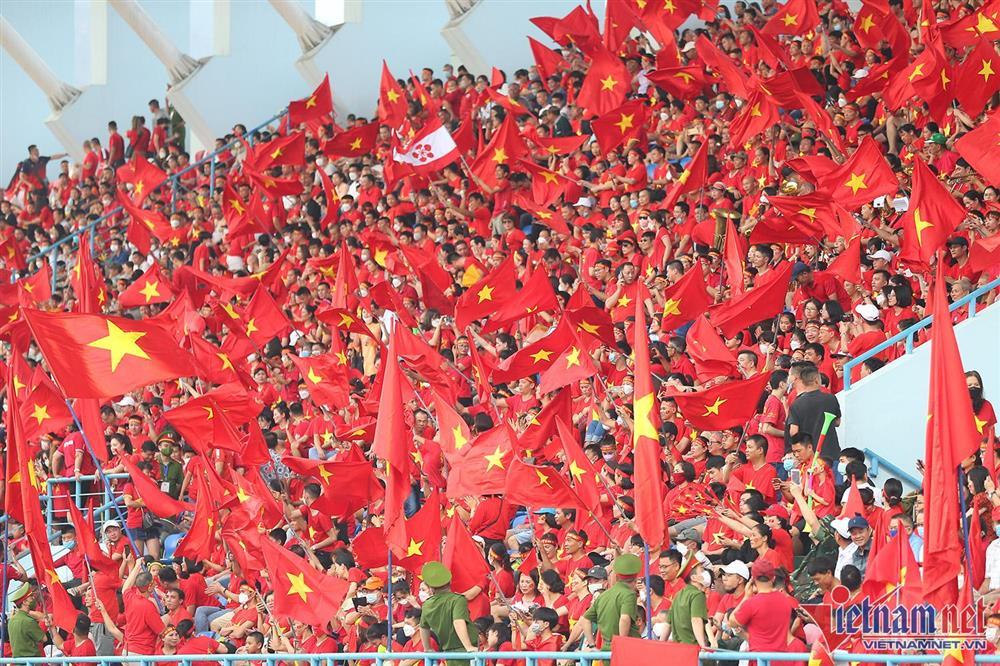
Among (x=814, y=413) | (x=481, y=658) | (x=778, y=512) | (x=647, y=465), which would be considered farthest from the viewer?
(x=814, y=413)

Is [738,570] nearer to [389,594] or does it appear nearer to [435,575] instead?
[435,575]

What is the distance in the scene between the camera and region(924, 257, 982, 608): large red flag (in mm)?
8188

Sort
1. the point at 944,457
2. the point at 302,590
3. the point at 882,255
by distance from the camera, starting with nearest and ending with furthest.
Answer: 1. the point at 944,457
2. the point at 302,590
3. the point at 882,255

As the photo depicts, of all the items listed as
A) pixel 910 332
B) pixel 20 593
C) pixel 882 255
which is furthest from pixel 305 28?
pixel 910 332

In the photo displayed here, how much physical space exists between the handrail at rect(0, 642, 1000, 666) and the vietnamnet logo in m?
0.23

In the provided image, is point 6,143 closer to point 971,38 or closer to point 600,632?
point 971,38

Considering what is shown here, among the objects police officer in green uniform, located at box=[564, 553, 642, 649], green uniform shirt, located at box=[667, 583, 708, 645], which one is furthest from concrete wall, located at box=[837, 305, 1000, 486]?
green uniform shirt, located at box=[667, 583, 708, 645]

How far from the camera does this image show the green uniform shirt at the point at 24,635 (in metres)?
13.0

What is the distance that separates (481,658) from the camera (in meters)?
9.81

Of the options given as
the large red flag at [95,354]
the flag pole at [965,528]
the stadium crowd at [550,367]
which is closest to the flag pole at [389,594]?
the stadium crowd at [550,367]

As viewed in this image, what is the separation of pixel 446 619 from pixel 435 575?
0.28 meters

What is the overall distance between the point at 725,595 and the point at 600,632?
754mm

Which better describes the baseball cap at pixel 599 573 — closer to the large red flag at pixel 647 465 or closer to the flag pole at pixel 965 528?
the large red flag at pixel 647 465

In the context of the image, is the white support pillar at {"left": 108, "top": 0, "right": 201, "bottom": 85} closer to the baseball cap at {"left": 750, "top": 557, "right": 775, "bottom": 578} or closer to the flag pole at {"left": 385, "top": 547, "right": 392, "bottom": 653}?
the flag pole at {"left": 385, "top": 547, "right": 392, "bottom": 653}
